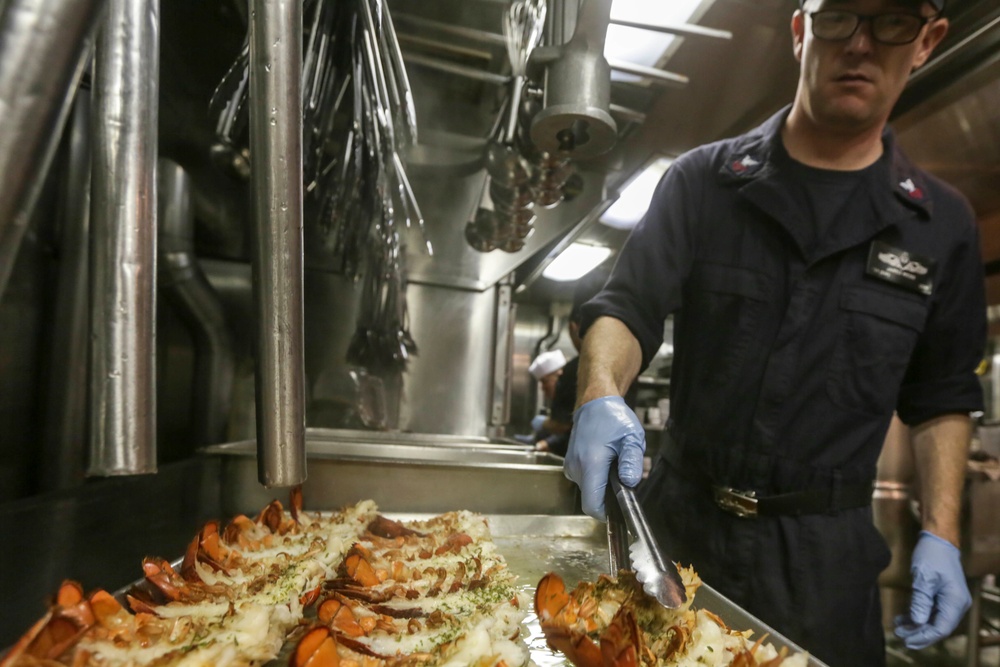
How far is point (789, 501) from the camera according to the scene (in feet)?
5.28

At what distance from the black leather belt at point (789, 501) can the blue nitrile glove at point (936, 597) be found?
1.38 feet

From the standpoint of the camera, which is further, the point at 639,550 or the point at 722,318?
the point at 722,318

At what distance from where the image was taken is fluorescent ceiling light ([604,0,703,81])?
230 centimetres

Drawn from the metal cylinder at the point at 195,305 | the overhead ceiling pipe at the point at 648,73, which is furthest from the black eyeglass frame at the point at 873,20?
the metal cylinder at the point at 195,305

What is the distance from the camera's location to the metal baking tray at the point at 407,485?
73.2 inches

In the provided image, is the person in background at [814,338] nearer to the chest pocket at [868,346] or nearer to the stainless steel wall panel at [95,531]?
the chest pocket at [868,346]

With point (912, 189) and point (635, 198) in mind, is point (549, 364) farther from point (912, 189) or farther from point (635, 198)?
point (912, 189)

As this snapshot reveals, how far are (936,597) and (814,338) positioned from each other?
98 centimetres

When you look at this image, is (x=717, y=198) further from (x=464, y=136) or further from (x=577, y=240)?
(x=577, y=240)

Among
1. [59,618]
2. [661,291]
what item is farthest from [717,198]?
[59,618]

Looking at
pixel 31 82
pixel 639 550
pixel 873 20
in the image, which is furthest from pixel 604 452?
pixel 873 20

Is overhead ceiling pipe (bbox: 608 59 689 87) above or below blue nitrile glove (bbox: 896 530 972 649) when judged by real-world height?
above

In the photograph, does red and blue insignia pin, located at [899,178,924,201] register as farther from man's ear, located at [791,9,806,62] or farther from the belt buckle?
the belt buckle

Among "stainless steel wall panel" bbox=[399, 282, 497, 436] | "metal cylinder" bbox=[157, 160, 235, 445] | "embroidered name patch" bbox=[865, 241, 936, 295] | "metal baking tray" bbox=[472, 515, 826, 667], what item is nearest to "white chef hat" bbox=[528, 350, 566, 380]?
"stainless steel wall panel" bbox=[399, 282, 497, 436]
